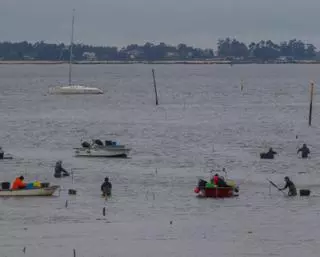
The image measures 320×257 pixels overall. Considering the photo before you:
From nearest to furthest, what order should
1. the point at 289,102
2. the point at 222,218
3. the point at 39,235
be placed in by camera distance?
the point at 39,235 → the point at 222,218 → the point at 289,102

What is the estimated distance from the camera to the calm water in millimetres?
39156

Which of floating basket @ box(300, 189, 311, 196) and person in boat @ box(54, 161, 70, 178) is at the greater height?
floating basket @ box(300, 189, 311, 196)

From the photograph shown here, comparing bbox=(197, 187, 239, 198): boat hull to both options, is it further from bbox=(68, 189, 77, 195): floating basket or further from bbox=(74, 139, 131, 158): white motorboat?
bbox=(74, 139, 131, 158): white motorboat

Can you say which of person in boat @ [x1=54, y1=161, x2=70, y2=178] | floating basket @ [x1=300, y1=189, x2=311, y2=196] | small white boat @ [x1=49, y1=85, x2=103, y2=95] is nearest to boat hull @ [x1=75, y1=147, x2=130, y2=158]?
person in boat @ [x1=54, y1=161, x2=70, y2=178]

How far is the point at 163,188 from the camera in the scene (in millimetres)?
53469

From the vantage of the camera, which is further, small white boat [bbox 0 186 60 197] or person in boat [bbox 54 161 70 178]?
person in boat [bbox 54 161 70 178]

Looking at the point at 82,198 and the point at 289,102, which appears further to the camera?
the point at 289,102

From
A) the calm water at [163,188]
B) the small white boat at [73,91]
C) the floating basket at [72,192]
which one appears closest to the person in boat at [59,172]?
the calm water at [163,188]

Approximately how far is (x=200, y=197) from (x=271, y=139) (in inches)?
1394

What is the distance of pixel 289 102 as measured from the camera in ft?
481

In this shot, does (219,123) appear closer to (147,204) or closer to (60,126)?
(60,126)

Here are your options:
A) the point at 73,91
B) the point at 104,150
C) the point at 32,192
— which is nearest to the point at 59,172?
the point at 32,192

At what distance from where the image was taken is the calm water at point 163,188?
39156mm

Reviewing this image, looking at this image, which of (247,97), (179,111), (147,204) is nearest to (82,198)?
(147,204)
